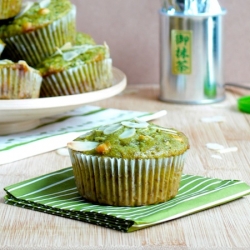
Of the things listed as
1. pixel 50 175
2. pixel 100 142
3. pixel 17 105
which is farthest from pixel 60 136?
pixel 100 142

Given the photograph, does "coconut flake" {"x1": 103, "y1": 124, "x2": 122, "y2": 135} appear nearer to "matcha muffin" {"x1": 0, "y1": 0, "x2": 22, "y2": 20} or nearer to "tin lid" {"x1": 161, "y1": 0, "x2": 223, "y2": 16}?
"matcha muffin" {"x1": 0, "y1": 0, "x2": 22, "y2": 20}

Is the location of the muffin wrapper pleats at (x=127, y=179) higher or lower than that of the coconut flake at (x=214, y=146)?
higher

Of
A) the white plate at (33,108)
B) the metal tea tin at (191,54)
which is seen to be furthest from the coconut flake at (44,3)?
the metal tea tin at (191,54)

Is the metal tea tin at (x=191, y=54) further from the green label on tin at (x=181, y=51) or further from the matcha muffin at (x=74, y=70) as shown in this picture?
the matcha muffin at (x=74, y=70)

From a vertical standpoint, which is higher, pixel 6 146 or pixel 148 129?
pixel 148 129

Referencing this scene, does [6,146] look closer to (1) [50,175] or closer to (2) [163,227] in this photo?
(1) [50,175]
